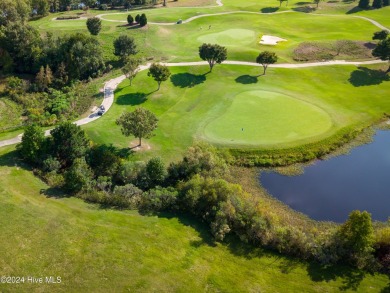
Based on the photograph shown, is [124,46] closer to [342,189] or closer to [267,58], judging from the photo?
[267,58]

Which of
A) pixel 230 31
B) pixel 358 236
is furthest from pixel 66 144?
pixel 230 31

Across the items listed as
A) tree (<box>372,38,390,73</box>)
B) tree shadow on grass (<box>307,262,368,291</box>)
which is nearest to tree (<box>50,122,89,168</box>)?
tree shadow on grass (<box>307,262,368,291</box>)

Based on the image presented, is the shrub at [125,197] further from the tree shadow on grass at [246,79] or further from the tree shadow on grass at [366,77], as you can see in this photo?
the tree shadow on grass at [366,77]

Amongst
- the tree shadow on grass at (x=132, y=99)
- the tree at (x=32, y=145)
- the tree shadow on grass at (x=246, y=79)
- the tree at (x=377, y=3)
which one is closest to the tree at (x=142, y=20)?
the tree shadow on grass at (x=246, y=79)

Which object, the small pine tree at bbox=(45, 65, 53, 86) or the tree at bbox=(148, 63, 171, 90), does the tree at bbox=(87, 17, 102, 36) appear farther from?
the tree at bbox=(148, 63, 171, 90)

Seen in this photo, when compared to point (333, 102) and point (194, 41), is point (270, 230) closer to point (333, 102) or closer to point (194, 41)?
point (333, 102)
